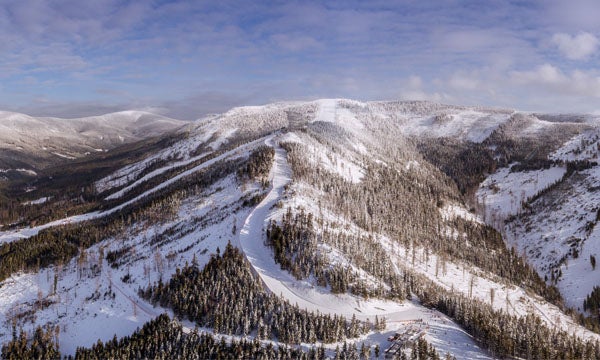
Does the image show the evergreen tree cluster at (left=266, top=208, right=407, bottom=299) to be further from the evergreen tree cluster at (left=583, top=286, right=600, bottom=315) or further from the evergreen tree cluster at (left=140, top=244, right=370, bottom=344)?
the evergreen tree cluster at (left=583, top=286, right=600, bottom=315)

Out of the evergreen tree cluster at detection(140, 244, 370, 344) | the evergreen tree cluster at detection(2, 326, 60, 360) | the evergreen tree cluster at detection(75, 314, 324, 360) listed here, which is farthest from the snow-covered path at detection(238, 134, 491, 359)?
the evergreen tree cluster at detection(2, 326, 60, 360)

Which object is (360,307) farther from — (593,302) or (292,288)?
(593,302)

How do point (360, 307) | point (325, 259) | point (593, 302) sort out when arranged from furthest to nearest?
point (593, 302) → point (325, 259) → point (360, 307)

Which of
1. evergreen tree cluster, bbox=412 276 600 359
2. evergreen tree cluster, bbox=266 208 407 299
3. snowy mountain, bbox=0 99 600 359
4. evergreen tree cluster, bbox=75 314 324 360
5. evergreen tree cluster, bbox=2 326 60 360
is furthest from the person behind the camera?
evergreen tree cluster, bbox=266 208 407 299

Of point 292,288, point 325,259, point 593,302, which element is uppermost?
point 325,259

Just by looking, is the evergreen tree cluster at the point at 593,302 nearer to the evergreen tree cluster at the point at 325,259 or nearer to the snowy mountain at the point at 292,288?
the snowy mountain at the point at 292,288

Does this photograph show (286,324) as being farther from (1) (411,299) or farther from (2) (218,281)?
(1) (411,299)

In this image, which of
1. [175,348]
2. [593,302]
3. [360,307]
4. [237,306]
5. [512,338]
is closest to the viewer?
[512,338]

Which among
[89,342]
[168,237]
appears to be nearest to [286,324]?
[89,342]

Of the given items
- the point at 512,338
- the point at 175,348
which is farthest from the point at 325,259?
the point at 512,338

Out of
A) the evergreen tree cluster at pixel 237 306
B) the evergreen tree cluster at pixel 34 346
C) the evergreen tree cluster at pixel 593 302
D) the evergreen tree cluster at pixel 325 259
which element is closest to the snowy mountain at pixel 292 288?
the evergreen tree cluster at pixel 237 306
